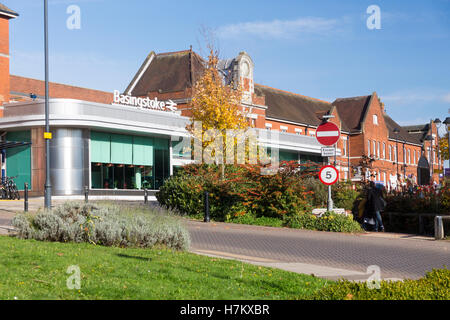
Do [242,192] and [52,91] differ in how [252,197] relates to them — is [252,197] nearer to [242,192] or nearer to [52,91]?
[242,192]

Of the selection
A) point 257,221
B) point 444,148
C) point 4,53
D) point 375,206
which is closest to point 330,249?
point 375,206

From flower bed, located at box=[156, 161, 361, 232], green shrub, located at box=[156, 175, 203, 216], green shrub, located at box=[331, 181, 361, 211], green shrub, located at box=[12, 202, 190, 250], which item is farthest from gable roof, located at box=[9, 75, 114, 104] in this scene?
green shrub, located at box=[12, 202, 190, 250]

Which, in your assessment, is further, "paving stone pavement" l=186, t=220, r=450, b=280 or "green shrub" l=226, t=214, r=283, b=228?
"green shrub" l=226, t=214, r=283, b=228

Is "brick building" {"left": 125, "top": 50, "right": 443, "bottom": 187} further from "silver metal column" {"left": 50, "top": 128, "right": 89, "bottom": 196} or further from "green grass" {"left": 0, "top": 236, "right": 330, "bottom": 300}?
"green grass" {"left": 0, "top": 236, "right": 330, "bottom": 300}

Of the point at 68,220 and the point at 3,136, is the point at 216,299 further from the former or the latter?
the point at 3,136

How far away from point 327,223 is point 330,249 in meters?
4.50

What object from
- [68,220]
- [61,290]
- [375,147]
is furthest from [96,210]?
[375,147]

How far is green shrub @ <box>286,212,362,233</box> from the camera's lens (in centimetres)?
1691

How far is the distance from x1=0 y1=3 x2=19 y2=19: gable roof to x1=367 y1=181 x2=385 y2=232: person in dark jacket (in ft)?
111

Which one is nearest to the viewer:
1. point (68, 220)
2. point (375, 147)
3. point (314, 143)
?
point (68, 220)

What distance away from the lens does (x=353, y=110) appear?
7000cm

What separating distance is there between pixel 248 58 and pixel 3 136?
22.6 m

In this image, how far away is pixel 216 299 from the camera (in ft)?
19.3

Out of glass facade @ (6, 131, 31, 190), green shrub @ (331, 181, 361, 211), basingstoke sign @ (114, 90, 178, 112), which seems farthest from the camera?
basingstoke sign @ (114, 90, 178, 112)
